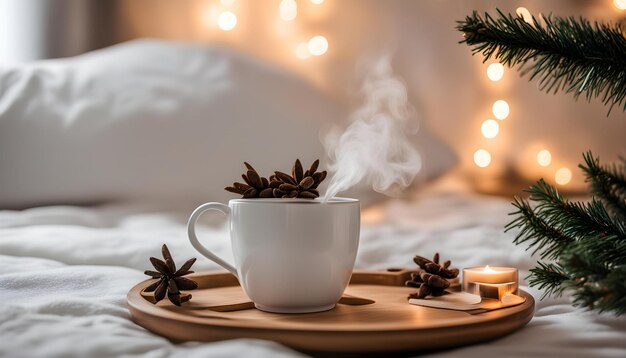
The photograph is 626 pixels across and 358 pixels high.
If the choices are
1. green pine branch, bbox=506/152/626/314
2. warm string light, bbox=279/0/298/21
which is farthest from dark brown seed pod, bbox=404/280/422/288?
warm string light, bbox=279/0/298/21

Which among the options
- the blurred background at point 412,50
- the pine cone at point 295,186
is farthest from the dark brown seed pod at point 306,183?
the blurred background at point 412,50

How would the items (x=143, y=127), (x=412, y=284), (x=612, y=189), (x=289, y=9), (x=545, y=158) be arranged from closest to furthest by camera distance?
(x=612, y=189) → (x=412, y=284) → (x=143, y=127) → (x=545, y=158) → (x=289, y=9)

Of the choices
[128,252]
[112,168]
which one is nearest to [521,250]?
[128,252]

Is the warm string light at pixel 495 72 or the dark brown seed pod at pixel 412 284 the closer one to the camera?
the dark brown seed pod at pixel 412 284

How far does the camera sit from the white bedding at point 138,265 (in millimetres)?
592

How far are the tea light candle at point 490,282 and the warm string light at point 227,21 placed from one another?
1593 millimetres

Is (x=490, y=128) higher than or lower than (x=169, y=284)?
higher

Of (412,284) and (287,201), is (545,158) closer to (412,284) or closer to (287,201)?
(412,284)

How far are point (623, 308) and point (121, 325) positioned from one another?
48 centimetres

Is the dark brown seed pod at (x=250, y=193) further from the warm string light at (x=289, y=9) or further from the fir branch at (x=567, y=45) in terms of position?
the warm string light at (x=289, y=9)

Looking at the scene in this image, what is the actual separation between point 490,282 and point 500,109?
141cm

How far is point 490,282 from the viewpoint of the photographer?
0.77 meters

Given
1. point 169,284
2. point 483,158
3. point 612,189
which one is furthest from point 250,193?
point 483,158

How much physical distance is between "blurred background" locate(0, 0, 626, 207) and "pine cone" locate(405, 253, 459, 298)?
3.97 feet
